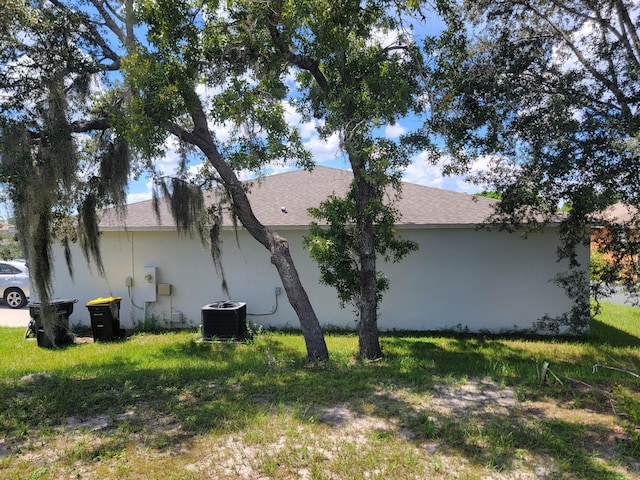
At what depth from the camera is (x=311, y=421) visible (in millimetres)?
3762

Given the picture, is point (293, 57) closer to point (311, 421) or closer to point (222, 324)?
point (222, 324)

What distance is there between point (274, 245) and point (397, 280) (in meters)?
4.05

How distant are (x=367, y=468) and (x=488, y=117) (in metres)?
5.82

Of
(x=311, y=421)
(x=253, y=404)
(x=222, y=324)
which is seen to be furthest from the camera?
(x=222, y=324)

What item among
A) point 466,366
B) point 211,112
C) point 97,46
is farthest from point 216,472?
point 97,46

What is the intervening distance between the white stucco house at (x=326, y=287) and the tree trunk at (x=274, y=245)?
2726 mm

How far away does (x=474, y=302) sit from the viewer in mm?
9812

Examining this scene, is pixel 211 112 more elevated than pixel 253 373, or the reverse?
pixel 211 112

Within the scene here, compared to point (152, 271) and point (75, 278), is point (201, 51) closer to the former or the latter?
point (152, 271)

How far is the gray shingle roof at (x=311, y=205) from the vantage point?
32.0ft

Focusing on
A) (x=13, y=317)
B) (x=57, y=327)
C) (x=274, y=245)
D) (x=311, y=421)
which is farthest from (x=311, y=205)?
(x=13, y=317)

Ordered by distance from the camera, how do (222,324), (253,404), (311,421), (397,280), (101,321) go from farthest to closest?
1. (397,280)
2. (101,321)
3. (222,324)
4. (253,404)
5. (311,421)

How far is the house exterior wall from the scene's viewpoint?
31.7 ft

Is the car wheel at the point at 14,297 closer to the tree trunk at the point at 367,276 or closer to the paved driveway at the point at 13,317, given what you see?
the paved driveway at the point at 13,317
